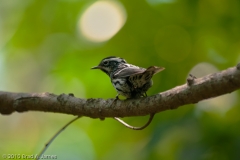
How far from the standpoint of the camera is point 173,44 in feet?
10.6

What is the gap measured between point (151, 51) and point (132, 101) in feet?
1.90

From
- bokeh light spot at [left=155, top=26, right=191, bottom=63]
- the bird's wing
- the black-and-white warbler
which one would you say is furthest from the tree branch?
bokeh light spot at [left=155, top=26, right=191, bottom=63]

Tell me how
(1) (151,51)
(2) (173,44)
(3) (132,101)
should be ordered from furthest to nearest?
(2) (173,44) < (1) (151,51) < (3) (132,101)

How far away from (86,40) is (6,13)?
143 centimetres

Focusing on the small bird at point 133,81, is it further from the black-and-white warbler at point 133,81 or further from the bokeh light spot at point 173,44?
the bokeh light spot at point 173,44

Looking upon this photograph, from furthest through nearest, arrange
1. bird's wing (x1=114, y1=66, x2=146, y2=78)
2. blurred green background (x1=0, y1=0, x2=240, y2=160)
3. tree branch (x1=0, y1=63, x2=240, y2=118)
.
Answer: bird's wing (x1=114, y1=66, x2=146, y2=78) < blurred green background (x1=0, y1=0, x2=240, y2=160) < tree branch (x1=0, y1=63, x2=240, y2=118)

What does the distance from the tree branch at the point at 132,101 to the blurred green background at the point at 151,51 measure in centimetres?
39

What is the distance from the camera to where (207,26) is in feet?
9.46

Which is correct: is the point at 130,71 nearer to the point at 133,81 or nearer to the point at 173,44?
the point at 133,81

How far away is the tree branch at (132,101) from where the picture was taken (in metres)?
1.85

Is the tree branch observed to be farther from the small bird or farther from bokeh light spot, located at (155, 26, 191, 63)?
bokeh light spot, located at (155, 26, 191, 63)

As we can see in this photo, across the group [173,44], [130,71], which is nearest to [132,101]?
[130,71]

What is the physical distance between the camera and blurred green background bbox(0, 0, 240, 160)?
106 inches

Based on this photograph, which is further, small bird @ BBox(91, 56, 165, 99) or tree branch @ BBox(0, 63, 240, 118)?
small bird @ BBox(91, 56, 165, 99)
